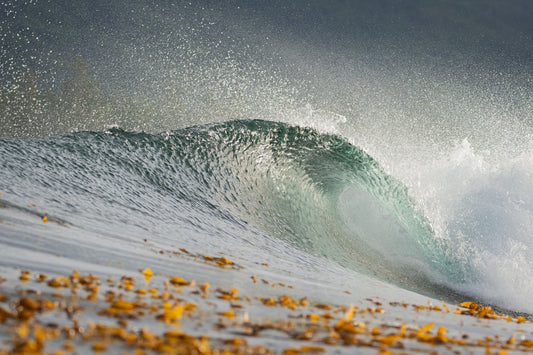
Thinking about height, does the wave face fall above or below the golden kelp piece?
above

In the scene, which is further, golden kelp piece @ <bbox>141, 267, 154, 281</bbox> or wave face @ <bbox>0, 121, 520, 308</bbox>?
wave face @ <bbox>0, 121, 520, 308</bbox>

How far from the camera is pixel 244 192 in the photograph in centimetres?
708

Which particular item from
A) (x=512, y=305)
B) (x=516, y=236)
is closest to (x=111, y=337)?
(x=512, y=305)

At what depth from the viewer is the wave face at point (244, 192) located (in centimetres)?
464

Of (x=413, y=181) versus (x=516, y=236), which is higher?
(x=413, y=181)

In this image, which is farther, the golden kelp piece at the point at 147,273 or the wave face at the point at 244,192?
the wave face at the point at 244,192

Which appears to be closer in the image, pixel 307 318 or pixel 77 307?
pixel 77 307

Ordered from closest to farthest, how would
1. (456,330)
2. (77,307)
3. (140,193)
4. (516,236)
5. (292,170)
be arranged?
(77,307), (456,330), (140,193), (516,236), (292,170)

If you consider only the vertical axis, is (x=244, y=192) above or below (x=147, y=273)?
above

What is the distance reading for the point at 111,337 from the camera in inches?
50.2

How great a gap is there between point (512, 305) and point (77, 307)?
6070mm

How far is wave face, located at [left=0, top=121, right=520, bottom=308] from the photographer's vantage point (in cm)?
464

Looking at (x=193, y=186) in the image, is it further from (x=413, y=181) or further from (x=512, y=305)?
(x=512, y=305)

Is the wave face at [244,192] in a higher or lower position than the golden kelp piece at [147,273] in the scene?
higher
